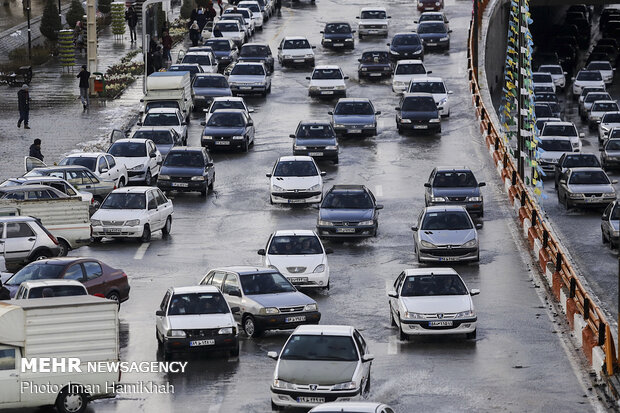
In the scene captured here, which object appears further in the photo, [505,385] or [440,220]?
[440,220]

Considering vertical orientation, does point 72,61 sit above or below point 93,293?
below

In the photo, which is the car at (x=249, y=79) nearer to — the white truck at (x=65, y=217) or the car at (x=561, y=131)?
the car at (x=561, y=131)

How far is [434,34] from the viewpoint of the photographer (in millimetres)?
77438

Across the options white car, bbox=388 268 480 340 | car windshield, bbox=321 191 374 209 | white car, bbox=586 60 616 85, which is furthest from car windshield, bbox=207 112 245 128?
white car, bbox=586 60 616 85

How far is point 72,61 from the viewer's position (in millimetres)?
72938

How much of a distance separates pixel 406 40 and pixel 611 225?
3316 cm

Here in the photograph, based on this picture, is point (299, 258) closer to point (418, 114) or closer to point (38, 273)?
point (38, 273)

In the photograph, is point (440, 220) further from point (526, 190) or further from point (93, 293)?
point (93, 293)

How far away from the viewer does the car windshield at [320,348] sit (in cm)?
2488

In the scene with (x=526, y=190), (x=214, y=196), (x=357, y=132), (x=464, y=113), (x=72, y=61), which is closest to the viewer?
(x=526, y=190)

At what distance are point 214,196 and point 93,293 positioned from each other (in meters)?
16.3

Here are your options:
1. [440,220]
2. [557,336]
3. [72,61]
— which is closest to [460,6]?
[72,61]

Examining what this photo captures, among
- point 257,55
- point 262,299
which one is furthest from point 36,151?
point 257,55

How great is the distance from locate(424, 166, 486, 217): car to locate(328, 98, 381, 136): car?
11000 millimetres
